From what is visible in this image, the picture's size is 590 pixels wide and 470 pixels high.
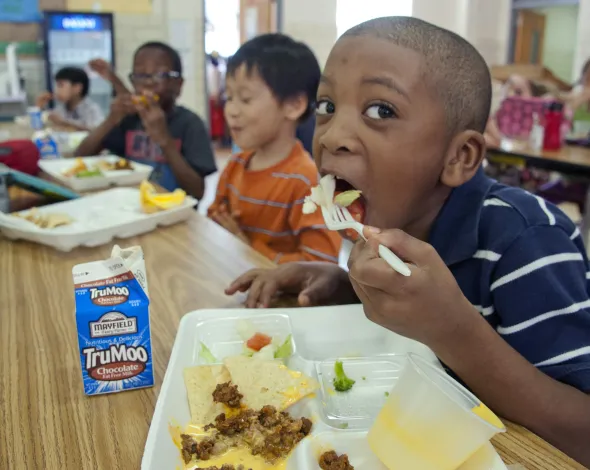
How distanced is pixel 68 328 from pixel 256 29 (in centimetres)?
610

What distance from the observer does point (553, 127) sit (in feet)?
10.9

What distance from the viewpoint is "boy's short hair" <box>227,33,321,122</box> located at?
1864 millimetres

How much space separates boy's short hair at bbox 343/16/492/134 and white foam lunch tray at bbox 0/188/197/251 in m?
0.84

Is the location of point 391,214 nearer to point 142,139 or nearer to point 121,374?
point 121,374

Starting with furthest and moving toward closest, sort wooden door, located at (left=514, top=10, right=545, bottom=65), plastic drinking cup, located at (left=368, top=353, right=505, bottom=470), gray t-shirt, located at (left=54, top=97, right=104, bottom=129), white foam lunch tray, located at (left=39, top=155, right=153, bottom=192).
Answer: wooden door, located at (left=514, top=10, right=545, bottom=65)
gray t-shirt, located at (left=54, top=97, right=104, bottom=129)
white foam lunch tray, located at (left=39, top=155, right=153, bottom=192)
plastic drinking cup, located at (left=368, top=353, right=505, bottom=470)

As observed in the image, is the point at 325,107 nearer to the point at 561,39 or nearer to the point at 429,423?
the point at 429,423

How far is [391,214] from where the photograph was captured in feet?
3.03

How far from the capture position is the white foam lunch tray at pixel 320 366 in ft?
2.25

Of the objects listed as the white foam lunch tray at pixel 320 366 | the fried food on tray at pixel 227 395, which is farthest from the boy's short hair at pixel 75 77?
the fried food on tray at pixel 227 395

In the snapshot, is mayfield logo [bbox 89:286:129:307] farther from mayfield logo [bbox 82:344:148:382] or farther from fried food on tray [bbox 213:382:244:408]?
fried food on tray [bbox 213:382:244:408]

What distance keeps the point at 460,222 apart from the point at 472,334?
0.27 metres

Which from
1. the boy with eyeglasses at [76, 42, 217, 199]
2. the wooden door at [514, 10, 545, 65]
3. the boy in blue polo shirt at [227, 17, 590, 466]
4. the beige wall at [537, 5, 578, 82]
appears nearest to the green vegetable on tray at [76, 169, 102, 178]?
the boy with eyeglasses at [76, 42, 217, 199]

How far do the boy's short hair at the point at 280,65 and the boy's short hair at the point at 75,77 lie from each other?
3349 millimetres

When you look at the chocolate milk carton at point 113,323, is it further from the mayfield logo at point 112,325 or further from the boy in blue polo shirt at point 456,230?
the boy in blue polo shirt at point 456,230
